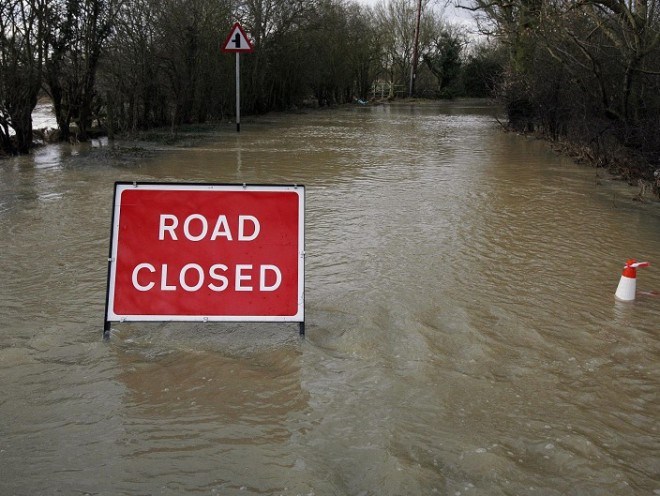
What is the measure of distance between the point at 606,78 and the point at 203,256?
10.5 metres

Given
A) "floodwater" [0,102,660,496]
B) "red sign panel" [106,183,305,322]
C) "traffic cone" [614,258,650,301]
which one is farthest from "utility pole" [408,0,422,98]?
"red sign panel" [106,183,305,322]

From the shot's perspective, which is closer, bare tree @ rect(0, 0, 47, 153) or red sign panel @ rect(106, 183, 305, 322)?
red sign panel @ rect(106, 183, 305, 322)

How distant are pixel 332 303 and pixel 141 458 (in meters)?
2.36

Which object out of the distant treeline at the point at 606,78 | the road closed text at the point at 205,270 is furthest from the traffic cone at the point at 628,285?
the distant treeline at the point at 606,78

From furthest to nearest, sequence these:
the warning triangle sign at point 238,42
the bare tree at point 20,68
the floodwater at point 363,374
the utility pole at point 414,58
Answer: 1. the utility pole at point 414,58
2. the warning triangle sign at point 238,42
3. the bare tree at point 20,68
4. the floodwater at point 363,374

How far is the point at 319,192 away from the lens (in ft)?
32.9

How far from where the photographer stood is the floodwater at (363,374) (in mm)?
2949

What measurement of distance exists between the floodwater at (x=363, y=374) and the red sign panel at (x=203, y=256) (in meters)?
0.27

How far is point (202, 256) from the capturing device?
14.0ft

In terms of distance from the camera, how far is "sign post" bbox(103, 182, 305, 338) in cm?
422

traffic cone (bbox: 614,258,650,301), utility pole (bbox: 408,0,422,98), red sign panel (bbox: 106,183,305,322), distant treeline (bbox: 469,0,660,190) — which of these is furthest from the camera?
utility pole (bbox: 408,0,422,98)

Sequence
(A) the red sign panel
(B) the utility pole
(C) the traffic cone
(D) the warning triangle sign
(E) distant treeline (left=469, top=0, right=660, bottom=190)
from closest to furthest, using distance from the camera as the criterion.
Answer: (A) the red sign panel
(C) the traffic cone
(E) distant treeline (left=469, top=0, right=660, bottom=190)
(D) the warning triangle sign
(B) the utility pole

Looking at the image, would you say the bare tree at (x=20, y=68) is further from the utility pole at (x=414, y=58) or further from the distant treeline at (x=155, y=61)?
the utility pole at (x=414, y=58)

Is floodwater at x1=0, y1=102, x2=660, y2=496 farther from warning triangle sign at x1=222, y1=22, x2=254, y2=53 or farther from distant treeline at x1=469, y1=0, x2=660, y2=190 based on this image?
warning triangle sign at x1=222, y1=22, x2=254, y2=53
